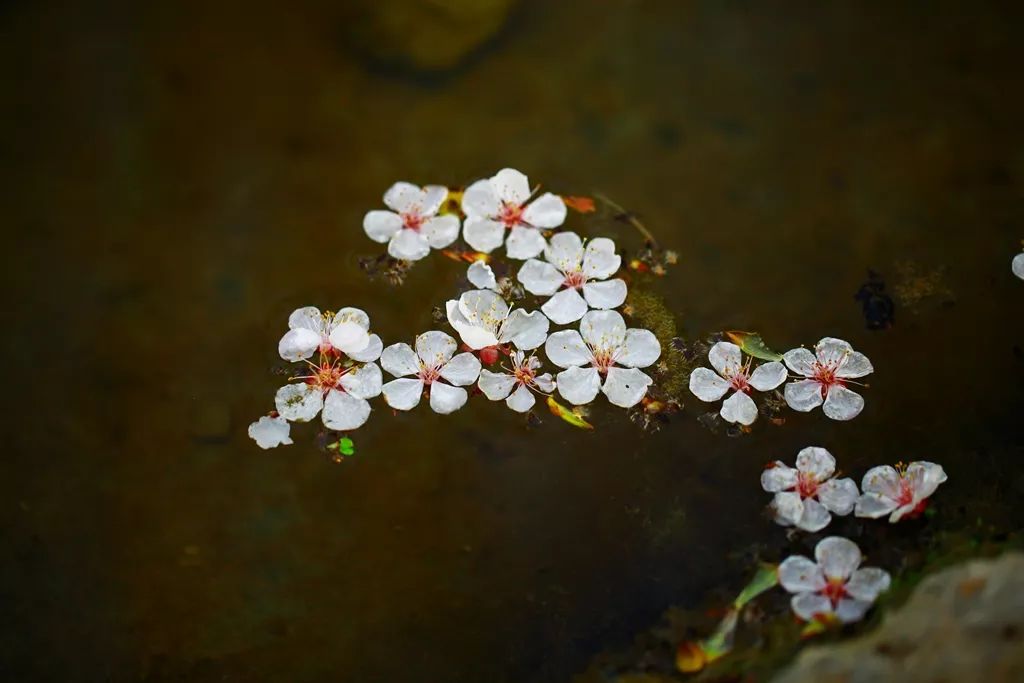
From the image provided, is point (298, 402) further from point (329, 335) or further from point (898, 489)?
point (898, 489)

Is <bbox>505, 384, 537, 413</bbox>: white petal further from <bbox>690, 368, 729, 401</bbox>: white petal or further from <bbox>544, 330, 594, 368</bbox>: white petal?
<bbox>690, 368, 729, 401</bbox>: white petal

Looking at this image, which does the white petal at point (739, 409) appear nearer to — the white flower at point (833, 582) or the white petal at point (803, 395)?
the white petal at point (803, 395)

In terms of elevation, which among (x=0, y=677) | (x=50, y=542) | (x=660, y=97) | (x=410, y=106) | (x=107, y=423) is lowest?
(x=0, y=677)

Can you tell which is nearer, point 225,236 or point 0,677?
point 0,677

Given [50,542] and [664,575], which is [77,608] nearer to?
A: [50,542]

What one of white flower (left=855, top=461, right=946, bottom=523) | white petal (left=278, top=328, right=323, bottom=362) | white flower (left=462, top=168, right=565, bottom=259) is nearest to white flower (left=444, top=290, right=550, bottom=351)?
white flower (left=462, top=168, right=565, bottom=259)

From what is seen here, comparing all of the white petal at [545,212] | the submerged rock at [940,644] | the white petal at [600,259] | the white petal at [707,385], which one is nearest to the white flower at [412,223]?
the white petal at [545,212]

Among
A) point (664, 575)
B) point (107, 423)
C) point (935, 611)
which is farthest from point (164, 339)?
point (935, 611)
